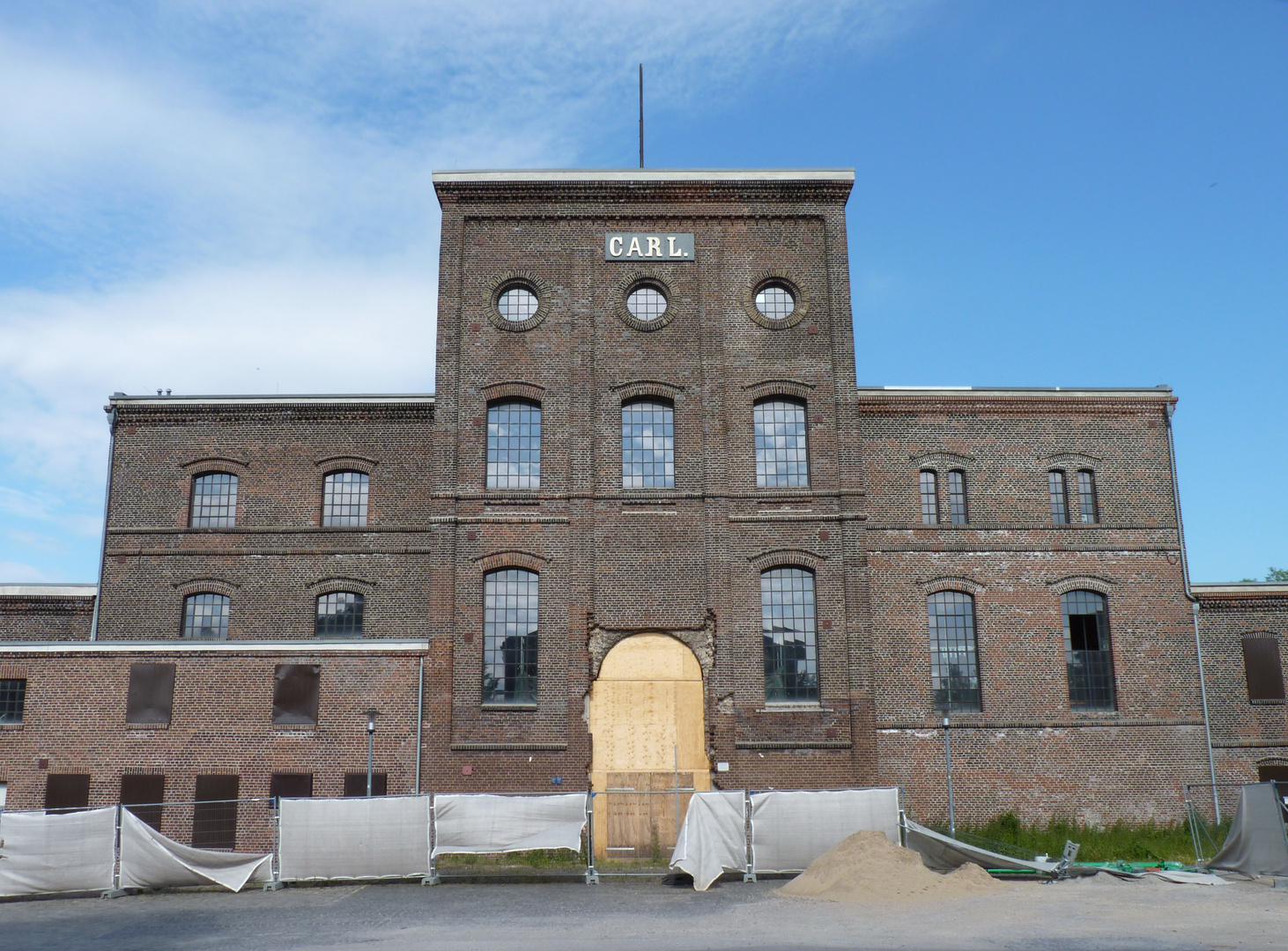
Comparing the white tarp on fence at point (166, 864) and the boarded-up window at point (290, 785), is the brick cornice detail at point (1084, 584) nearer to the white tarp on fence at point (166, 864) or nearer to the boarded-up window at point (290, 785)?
the boarded-up window at point (290, 785)

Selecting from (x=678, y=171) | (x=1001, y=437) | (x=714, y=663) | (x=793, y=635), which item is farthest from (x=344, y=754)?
(x=1001, y=437)

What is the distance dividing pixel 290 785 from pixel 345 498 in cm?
723

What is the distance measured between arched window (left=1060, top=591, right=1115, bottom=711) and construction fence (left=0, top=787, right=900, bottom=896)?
7547 millimetres

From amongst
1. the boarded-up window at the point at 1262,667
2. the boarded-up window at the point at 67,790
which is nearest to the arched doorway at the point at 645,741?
the boarded-up window at the point at 67,790

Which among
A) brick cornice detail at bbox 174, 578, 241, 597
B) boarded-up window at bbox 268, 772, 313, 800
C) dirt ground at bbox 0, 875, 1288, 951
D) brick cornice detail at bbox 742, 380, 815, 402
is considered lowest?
dirt ground at bbox 0, 875, 1288, 951

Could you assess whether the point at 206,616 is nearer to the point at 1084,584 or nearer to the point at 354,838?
the point at 354,838

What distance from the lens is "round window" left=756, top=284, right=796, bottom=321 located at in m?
23.3

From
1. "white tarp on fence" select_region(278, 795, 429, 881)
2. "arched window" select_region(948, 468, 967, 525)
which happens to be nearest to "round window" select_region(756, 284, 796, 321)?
"arched window" select_region(948, 468, 967, 525)

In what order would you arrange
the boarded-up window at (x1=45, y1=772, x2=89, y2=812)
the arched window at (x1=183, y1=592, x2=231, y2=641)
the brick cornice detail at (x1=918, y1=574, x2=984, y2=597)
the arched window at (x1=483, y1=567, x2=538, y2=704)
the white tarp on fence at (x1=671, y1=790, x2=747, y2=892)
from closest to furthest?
the white tarp on fence at (x1=671, y1=790, x2=747, y2=892)
the boarded-up window at (x1=45, y1=772, x2=89, y2=812)
the arched window at (x1=483, y1=567, x2=538, y2=704)
the brick cornice detail at (x1=918, y1=574, x2=984, y2=597)
the arched window at (x1=183, y1=592, x2=231, y2=641)

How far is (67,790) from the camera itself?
68.2ft

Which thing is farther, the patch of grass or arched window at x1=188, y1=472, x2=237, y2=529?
arched window at x1=188, y1=472, x2=237, y2=529

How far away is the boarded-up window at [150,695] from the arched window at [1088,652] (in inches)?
748

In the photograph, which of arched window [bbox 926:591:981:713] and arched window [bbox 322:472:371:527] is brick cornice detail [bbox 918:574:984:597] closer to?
arched window [bbox 926:591:981:713]

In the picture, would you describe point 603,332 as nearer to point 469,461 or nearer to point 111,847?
point 469,461
